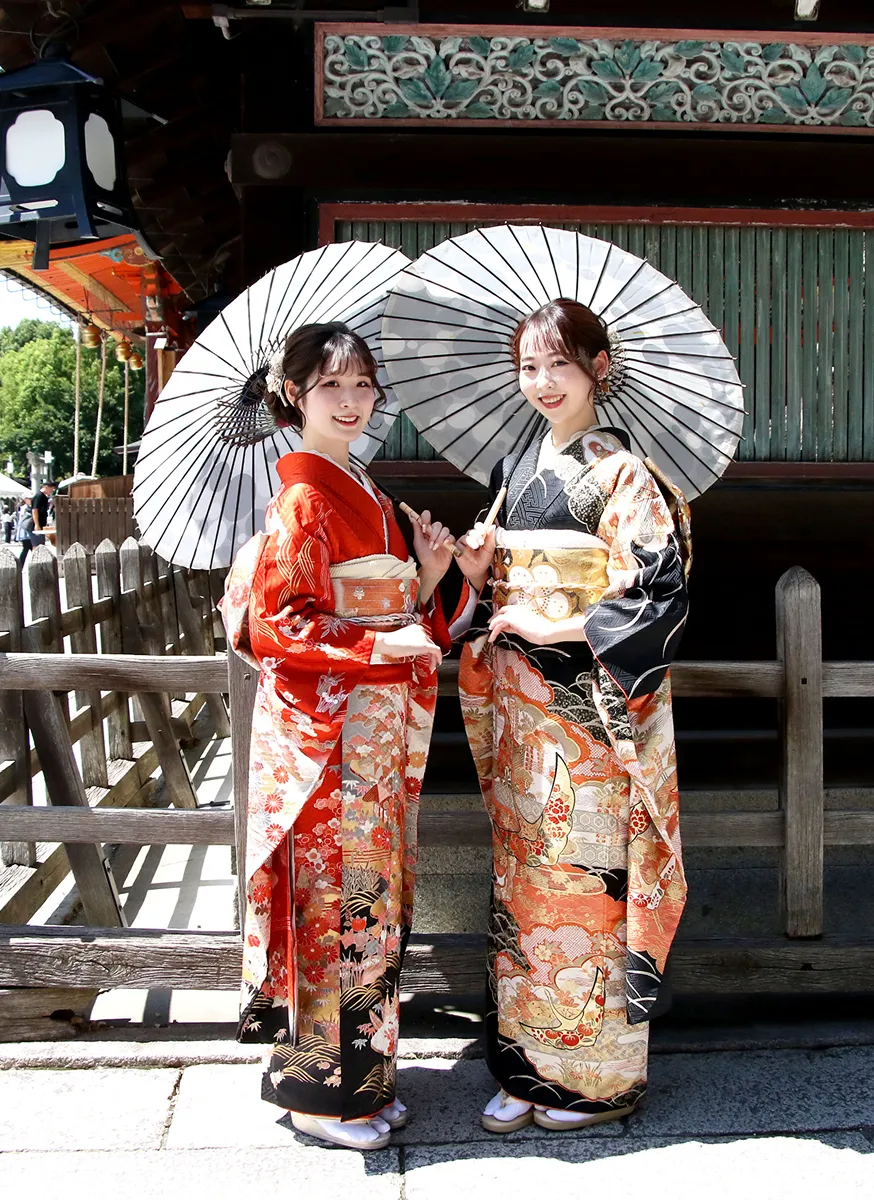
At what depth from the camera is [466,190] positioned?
402 centimetres

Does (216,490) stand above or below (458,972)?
above

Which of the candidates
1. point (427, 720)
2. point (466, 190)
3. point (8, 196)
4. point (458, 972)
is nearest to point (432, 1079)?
point (458, 972)

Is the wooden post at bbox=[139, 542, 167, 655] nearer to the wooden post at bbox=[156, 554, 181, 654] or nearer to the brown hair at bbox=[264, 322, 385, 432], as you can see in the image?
the wooden post at bbox=[156, 554, 181, 654]

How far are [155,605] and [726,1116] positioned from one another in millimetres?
4591

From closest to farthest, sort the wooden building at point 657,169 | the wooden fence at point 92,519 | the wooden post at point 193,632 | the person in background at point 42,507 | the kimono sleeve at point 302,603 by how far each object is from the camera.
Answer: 1. the kimono sleeve at point 302,603
2. the wooden building at point 657,169
3. the wooden post at point 193,632
4. the wooden fence at point 92,519
5. the person in background at point 42,507

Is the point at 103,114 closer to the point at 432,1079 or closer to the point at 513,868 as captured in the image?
the point at 513,868

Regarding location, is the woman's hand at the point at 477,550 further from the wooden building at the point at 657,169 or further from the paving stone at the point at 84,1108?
the paving stone at the point at 84,1108

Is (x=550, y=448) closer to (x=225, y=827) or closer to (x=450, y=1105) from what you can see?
(x=225, y=827)

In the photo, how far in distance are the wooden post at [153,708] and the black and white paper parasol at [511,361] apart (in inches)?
118

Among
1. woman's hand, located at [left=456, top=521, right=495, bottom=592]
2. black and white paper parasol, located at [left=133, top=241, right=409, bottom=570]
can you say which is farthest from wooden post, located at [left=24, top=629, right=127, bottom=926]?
woman's hand, located at [left=456, top=521, right=495, bottom=592]

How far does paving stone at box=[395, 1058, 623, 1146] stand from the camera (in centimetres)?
255

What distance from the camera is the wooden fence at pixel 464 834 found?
2996 mm

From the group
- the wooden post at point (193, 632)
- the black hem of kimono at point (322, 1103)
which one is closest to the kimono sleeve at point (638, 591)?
the black hem of kimono at point (322, 1103)

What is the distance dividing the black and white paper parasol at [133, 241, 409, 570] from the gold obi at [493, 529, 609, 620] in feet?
1.89
